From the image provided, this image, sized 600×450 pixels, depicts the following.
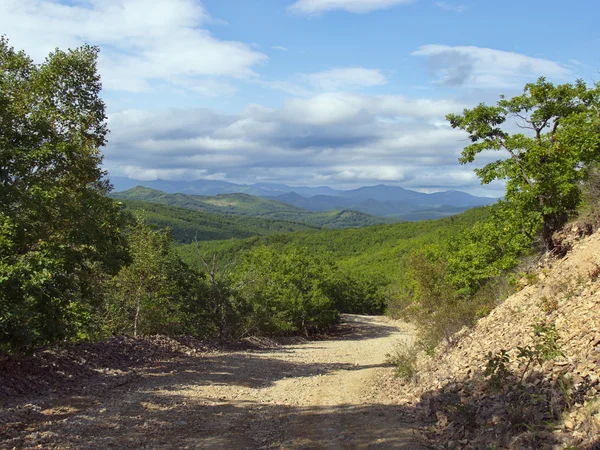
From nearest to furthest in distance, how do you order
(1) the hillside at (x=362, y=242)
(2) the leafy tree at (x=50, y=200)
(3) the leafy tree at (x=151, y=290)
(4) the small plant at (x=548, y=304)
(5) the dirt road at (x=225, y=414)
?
(5) the dirt road at (x=225, y=414), (2) the leafy tree at (x=50, y=200), (4) the small plant at (x=548, y=304), (3) the leafy tree at (x=151, y=290), (1) the hillside at (x=362, y=242)

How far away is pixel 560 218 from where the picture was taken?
17.0 meters

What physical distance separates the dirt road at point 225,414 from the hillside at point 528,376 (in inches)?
37.8

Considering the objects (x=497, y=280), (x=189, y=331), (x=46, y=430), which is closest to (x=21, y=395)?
(x=46, y=430)

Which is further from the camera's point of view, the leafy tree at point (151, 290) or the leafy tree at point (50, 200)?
the leafy tree at point (151, 290)

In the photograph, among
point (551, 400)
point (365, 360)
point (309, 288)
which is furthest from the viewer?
point (309, 288)

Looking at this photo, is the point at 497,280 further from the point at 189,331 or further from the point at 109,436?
the point at 109,436

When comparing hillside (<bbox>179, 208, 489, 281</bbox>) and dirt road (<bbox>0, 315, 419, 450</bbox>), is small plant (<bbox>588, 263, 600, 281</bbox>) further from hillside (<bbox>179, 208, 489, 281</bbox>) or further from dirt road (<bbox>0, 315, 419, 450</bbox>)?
hillside (<bbox>179, 208, 489, 281</bbox>)

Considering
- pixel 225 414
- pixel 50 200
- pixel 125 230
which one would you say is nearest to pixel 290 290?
pixel 125 230

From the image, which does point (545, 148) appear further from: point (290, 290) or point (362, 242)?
point (362, 242)

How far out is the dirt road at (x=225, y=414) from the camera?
7.38m

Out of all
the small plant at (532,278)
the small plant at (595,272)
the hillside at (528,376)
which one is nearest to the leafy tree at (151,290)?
the hillside at (528,376)

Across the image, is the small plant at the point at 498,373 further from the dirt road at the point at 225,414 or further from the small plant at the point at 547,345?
the dirt road at the point at 225,414

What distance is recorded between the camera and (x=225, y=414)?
30.2 ft

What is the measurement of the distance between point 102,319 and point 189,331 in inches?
168
